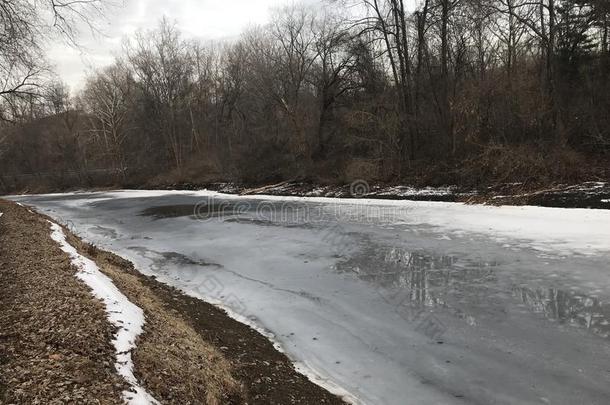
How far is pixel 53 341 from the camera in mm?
4277

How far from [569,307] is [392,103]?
67.0 feet

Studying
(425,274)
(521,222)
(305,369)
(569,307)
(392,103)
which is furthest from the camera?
(392,103)

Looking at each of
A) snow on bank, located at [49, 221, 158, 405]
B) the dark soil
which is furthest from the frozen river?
the dark soil

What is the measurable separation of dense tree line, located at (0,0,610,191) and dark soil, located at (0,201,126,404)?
16.2 m

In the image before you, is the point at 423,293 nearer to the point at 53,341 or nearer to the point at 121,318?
the point at 121,318

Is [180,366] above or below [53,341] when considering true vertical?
below

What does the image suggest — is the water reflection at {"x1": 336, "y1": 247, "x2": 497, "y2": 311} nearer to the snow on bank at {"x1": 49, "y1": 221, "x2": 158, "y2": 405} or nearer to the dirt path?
the dirt path

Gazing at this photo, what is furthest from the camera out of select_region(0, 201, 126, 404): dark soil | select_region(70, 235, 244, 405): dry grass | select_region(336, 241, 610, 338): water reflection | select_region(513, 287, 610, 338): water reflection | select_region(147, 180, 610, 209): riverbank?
select_region(147, 180, 610, 209): riverbank

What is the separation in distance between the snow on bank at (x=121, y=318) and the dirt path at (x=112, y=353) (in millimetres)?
80

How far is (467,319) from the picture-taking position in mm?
6207

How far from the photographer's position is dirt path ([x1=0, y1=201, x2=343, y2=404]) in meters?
3.56

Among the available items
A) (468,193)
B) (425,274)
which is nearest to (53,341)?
(425,274)

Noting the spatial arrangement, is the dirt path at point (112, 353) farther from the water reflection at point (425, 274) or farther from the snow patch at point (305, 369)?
the water reflection at point (425, 274)

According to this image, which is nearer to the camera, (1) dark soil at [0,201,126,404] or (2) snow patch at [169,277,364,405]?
(1) dark soil at [0,201,126,404]
